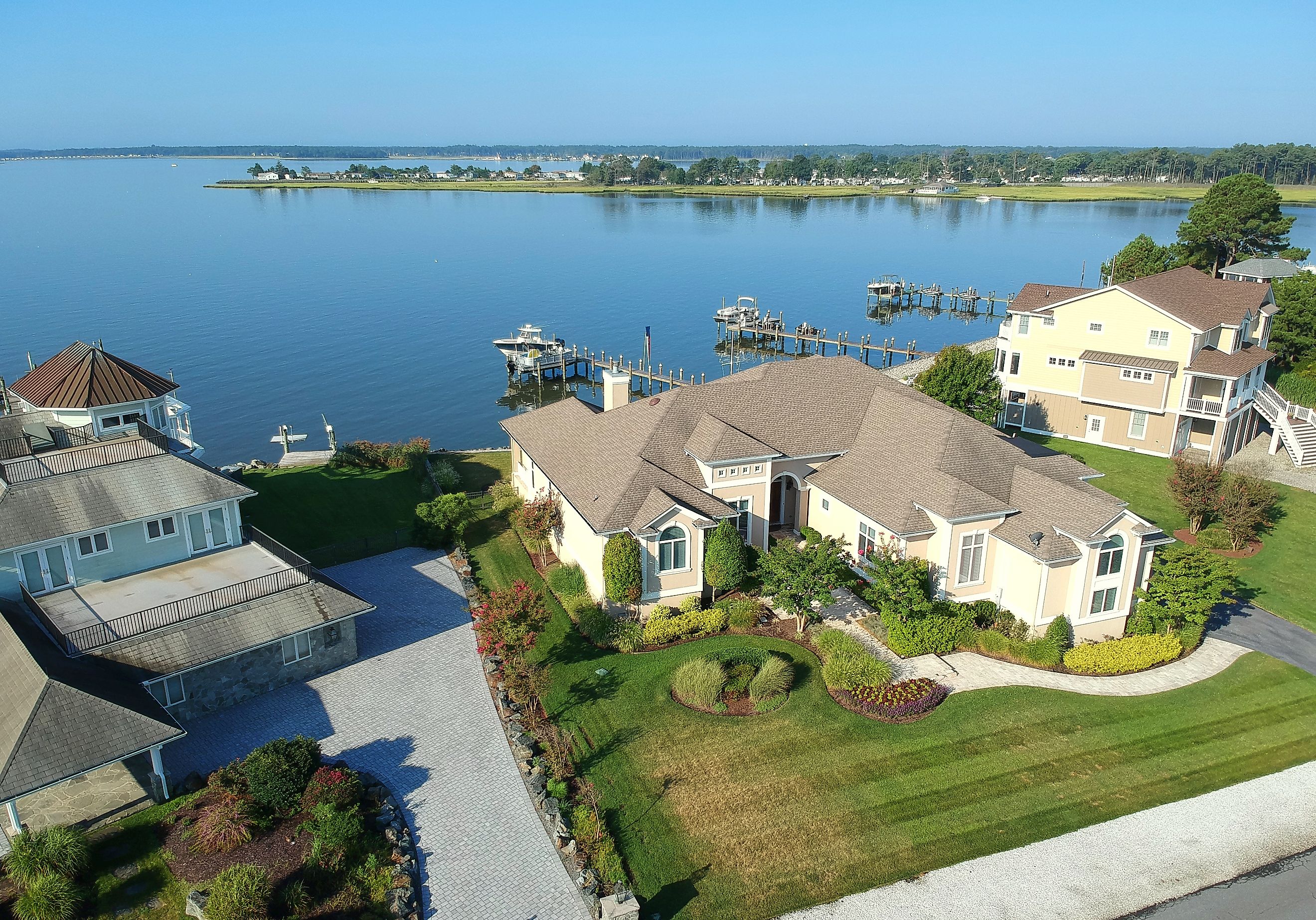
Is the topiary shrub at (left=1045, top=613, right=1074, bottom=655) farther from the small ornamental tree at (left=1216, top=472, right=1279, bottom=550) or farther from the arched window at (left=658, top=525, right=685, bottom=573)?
the small ornamental tree at (left=1216, top=472, right=1279, bottom=550)

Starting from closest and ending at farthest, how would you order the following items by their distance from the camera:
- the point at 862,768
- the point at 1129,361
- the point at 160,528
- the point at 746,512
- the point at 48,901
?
the point at 48,901, the point at 862,768, the point at 160,528, the point at 746,512, the point at 1129,361

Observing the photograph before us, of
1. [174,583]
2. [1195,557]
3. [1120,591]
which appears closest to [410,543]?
[174,583]

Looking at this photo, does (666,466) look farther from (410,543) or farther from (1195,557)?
(1195,557)

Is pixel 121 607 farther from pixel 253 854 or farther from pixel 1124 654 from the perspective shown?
pixel 1124 654

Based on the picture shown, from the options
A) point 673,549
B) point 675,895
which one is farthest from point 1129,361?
point 675,895

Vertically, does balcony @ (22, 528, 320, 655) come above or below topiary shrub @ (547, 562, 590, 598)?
above

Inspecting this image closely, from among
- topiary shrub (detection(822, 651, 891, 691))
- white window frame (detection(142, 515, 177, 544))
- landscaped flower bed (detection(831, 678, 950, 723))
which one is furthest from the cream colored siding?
white window frame (detection(142, 515, 177, 544))
